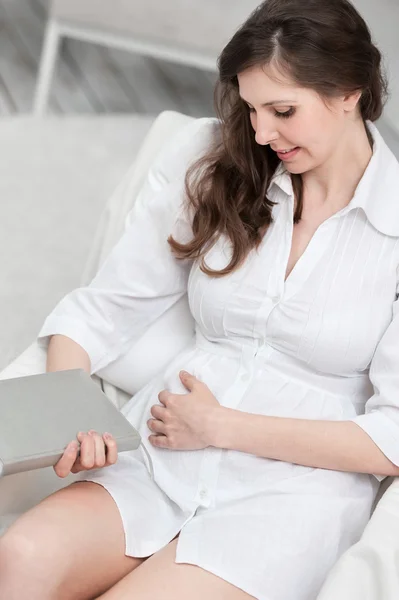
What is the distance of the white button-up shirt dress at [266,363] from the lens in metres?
→ 1.36

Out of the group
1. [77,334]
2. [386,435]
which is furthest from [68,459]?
[386,435]

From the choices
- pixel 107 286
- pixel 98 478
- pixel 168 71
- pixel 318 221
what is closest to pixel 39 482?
pixel 98 478

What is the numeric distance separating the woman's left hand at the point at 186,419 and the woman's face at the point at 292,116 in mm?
391

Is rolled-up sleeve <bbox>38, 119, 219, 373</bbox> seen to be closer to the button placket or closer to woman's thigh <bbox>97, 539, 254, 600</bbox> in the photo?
the button placket

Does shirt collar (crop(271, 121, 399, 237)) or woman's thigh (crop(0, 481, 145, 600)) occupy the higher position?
shirt collar (crop(271, 121, 399, 237))

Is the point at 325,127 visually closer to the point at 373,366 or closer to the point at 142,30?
the point at 373,366

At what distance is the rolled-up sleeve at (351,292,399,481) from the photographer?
140 cm

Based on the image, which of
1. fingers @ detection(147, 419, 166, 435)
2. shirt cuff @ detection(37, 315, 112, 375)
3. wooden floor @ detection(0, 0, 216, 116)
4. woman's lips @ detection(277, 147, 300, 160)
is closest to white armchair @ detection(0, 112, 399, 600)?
shirt cuff @ detection(37, 315, 112, 375)

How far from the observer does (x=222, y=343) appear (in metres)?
1.58

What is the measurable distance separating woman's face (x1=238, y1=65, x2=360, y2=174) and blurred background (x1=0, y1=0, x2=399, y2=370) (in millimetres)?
1150

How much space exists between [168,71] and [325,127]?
116 inches

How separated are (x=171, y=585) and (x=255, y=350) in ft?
1.37

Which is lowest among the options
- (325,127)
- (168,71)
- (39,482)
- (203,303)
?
(39,482)

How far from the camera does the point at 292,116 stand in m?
1.44
